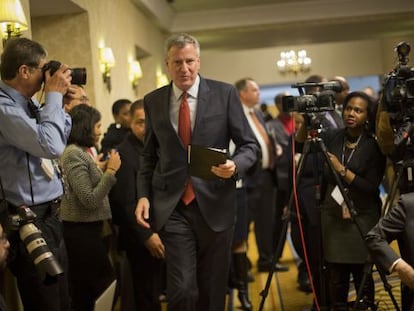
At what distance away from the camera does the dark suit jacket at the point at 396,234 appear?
6.34 feet

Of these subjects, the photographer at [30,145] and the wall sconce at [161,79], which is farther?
the wall sconce at [161,79]

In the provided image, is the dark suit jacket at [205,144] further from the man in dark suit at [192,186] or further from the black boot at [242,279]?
the black boot at [242,279]

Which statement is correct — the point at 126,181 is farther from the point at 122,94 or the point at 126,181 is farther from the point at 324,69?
the point at 324,69

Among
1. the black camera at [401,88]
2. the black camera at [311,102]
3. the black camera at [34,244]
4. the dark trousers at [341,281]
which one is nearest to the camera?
the black camera at [34,244]

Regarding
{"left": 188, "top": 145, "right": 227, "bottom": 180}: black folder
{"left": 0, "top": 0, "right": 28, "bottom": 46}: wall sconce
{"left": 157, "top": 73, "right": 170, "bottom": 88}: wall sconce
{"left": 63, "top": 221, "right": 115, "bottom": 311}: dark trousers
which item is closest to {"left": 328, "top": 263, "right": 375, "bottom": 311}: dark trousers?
{"left": 188, "top": 145, "right": 227, "bottom": 180}: black folder

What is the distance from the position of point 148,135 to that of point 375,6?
624 centimetres

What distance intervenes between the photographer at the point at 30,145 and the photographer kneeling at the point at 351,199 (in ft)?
4.37

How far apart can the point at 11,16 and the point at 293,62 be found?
8.82 metres

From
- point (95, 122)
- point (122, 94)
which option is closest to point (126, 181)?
point (95, 122)

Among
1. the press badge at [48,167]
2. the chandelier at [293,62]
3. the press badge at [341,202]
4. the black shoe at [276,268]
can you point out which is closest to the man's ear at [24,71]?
the press badge at [48,167]

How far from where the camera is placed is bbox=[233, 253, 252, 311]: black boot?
3.41 metres

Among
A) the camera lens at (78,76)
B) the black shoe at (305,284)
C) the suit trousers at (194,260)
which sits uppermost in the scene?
the camera lens at (78,76)

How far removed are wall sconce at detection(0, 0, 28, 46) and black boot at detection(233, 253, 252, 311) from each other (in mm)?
1916

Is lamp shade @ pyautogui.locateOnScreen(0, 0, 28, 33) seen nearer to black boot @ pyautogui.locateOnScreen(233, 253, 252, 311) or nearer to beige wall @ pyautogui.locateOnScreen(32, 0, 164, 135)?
beige wall @ pyautogui.locateOnScreen(32, 0, 164, 135)
